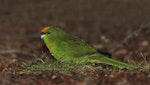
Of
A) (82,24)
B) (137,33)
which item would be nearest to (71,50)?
(137,33)

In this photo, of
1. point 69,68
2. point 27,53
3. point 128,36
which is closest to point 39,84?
point 69,68

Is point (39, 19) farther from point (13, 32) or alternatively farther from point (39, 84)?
point (39, 84)

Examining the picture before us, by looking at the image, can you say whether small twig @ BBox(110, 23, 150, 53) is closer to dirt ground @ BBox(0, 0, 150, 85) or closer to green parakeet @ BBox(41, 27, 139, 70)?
dirt ground @ BBox(0, 0, 150, 85)

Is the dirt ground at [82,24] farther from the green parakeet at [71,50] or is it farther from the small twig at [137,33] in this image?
the green parakeet at [71,50]

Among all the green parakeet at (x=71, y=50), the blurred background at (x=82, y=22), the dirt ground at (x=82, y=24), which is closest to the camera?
the green parakeet at (x=71, y=50)

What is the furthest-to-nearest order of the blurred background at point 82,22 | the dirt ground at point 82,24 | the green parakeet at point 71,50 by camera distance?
the blurred background at point 82,22, the dirt ground at point 82,24, the green parakeet at point 71,50

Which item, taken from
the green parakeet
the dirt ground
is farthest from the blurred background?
the green parakeet

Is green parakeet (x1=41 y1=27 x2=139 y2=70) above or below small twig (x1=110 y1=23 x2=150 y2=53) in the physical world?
above

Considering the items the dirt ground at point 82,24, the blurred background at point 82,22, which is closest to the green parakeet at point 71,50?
the dirt ground at point 82,24
